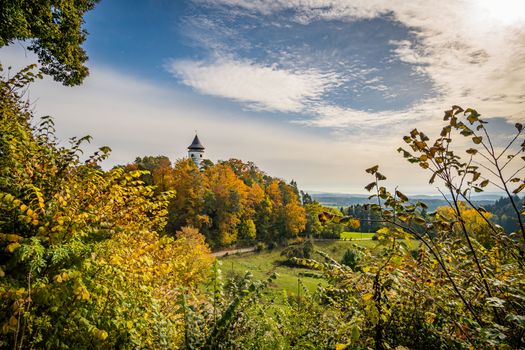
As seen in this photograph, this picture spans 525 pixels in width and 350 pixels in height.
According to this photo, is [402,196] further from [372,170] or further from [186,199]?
[186,199]

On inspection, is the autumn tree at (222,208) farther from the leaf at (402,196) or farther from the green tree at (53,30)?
the leaf at (402,196)

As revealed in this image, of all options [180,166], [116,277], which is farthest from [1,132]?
[180,166]

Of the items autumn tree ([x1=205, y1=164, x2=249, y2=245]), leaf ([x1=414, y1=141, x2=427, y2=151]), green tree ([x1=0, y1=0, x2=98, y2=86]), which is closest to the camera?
leaf ([x1=414, y1=141, x2=427, y2=151])

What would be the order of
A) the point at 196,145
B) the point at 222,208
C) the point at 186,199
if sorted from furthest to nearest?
the point at 196,145 → the point at 222,208 → the point at 186,199

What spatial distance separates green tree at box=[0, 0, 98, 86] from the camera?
26.6ft

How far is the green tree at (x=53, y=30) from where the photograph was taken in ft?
26.6

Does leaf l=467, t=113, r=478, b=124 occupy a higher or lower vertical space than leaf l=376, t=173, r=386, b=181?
higher

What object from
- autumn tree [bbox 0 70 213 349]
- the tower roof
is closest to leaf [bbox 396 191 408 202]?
autumn tree [bbox 0 70 213 349]

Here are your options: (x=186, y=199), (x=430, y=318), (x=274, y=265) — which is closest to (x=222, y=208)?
(x=186, y=199)

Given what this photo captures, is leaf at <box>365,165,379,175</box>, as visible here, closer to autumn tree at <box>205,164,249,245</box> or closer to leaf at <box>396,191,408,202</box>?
leaf at <box>396,191,408,202</box>

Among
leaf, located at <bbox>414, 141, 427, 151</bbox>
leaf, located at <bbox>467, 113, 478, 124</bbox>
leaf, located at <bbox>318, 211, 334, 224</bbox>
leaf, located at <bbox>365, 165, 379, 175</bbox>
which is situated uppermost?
leaf, located at <bbox>467, 113, 478, 124</bbox>

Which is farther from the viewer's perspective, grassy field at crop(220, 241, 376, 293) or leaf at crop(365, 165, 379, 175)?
grassy field at crop(220, 241, 376, 293)

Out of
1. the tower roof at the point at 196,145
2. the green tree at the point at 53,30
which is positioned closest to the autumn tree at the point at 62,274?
the green tree at the point at 53,30

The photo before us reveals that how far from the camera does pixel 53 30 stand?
9.48m
